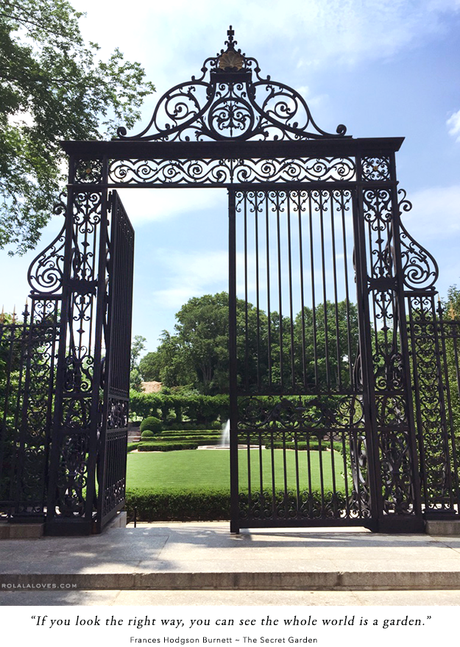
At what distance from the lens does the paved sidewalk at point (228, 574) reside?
4.11 metres

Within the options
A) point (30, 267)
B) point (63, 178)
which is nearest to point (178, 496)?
point (30, 267)

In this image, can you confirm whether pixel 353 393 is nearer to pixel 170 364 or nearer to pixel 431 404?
pixel 431 404

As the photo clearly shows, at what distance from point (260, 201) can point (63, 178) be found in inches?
284

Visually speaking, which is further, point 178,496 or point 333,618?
point 178,496

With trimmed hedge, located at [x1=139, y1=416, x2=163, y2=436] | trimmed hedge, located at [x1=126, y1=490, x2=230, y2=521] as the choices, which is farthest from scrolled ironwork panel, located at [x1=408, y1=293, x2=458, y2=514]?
trimmed hedge, located at [x1=139, y1=416, x2=163, y2=436]

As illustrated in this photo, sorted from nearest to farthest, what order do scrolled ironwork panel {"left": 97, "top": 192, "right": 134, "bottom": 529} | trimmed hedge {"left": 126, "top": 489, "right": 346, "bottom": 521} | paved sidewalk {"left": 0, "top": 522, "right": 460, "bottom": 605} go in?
paved sidewalk {"left": 0, "top": 522, "right": 460, "bottom": 605} → scrolled ironwork panel {"left": 97, "top": 192, "right": 134, "bottom": 529} → trimmed hedge {"left": 126, "top": 489, "right": 346, "bottom": 521}

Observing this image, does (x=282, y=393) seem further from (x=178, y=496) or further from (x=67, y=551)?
(x=178, y=496)

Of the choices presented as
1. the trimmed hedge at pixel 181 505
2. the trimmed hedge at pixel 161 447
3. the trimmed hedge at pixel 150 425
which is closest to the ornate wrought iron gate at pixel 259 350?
the trimmed hedge at pixel 181 505

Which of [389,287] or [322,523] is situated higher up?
[389,287]

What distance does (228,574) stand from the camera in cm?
434

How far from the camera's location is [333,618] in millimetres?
3592

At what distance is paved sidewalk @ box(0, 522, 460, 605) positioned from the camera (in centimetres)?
411

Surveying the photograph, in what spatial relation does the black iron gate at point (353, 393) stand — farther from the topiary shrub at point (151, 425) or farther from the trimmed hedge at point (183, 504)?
the topiary shrub at point (151, 425)

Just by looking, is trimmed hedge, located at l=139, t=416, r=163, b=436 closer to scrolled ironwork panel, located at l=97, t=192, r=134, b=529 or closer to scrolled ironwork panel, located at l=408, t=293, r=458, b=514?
scrolled ironwork panel, located at l=97, t=192, r=134, b=529
